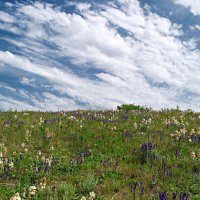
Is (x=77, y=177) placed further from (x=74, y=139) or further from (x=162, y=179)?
(x=74, y=139)

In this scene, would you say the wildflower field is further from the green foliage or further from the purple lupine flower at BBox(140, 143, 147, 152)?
the green foliage

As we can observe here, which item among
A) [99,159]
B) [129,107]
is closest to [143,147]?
[99,159]

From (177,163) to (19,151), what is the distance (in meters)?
5.20

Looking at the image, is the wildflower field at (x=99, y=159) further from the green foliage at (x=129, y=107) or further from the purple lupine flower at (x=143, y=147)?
the green foliage at (x=129, y=107)

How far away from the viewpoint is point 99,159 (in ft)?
38.0

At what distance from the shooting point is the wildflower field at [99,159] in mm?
9023

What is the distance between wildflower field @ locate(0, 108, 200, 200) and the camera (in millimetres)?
9023

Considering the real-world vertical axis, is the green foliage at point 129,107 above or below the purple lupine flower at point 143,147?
above

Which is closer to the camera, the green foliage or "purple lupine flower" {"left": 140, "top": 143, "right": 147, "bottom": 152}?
"purple lupine flower" {"left": 140, "top": 143, "right": 147, "bottom": 152}

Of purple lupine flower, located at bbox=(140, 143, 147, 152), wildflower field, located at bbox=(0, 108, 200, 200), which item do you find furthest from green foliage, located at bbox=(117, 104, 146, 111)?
purple lupine flower, located at bbox=(140, 143, 147, 152)

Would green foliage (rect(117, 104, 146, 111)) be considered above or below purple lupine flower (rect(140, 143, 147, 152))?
above

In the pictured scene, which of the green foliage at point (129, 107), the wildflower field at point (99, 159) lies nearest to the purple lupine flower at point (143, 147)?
the wildflower field at point (99, 159)

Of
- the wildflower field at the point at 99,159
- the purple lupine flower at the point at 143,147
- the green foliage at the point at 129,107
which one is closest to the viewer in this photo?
the wildflower field at the point at 99,159

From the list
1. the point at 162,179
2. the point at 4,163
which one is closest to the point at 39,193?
the point at 4,163
